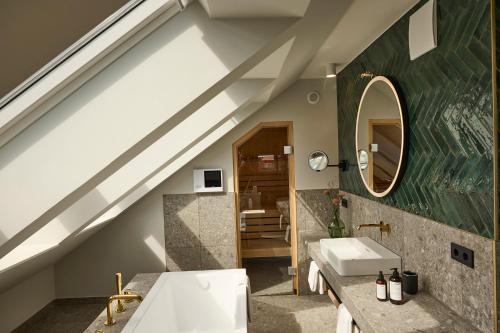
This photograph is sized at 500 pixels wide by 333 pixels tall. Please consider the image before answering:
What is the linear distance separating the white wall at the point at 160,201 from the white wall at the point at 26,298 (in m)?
0.17

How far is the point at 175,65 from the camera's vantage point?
4.81 feet

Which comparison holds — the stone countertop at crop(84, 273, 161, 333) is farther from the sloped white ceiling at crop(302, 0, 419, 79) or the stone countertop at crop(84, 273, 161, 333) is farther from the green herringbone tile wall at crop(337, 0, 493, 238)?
the sloped white ceiling at crop(302, 0, 419, 79)

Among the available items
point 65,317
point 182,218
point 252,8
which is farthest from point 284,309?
point 252,8

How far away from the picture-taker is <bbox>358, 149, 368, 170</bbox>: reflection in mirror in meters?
3.23

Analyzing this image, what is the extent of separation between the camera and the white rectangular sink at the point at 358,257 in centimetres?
242

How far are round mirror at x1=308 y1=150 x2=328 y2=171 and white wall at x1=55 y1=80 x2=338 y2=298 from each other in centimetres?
22

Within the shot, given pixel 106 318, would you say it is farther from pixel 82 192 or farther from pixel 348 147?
pixel 348 147

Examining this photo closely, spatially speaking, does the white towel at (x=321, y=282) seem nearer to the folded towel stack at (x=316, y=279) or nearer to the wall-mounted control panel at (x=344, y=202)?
the folded towel stack at (x=316, y=279)

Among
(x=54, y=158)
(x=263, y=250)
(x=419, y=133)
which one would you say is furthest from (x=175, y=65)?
(x=263, y=250)

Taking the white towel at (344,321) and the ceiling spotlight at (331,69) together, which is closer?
the white towel at (344,321)

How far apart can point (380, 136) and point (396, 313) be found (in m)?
1.46

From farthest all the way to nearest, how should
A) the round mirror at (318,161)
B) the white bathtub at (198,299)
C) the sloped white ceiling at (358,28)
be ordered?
the round mirror at (318,161)
the white bathtub at (198,299)
the sloped white ceiling at (358,28)

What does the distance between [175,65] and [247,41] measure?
33 centimetres

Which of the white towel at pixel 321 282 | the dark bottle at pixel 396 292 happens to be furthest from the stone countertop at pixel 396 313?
the white towel at pixel 321 282
